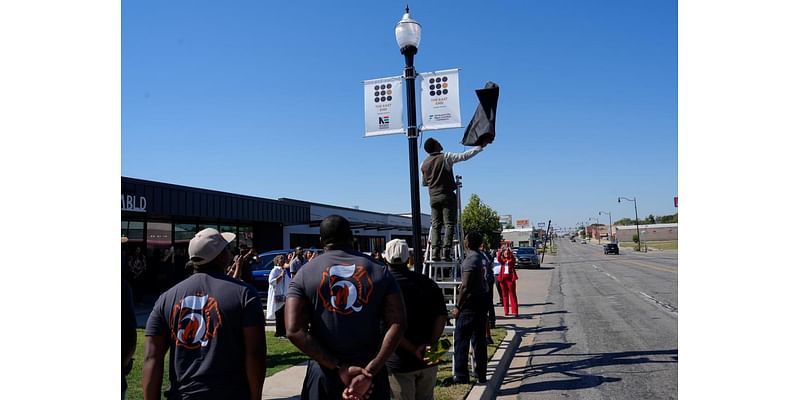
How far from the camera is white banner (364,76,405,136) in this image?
21.7 feet

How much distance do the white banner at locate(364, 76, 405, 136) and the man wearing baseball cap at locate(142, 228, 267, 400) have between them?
3977 millimetres

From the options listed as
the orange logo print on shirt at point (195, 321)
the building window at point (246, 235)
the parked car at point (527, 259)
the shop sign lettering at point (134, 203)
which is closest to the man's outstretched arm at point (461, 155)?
the orange logo print on shirt at point (195, 321)

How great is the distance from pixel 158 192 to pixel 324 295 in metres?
14.9

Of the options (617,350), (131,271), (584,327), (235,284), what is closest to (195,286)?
(235,284)

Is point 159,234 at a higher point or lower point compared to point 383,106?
lower

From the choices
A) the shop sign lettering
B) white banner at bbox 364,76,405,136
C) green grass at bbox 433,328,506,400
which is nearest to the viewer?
green grass at bbox 433,328,506,400

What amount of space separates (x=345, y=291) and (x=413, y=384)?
4.73 ft

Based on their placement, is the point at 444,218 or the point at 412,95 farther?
the point at 444,218

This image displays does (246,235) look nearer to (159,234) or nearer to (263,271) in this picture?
(159,234)

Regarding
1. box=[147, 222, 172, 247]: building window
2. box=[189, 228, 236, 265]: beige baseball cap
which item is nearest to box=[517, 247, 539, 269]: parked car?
box=[147, 222, 172, 247]: building window

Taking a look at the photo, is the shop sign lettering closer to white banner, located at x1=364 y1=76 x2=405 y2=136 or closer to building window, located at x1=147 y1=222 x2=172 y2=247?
building window, located at x1=147 y1=222 x2=172 y2=247

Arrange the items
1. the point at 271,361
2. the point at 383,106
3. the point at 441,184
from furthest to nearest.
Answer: the point at 271,361
the point at 441,184
the point at 383,106

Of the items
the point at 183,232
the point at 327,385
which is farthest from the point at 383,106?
the point at 183,232

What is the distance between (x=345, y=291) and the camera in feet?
10.1
